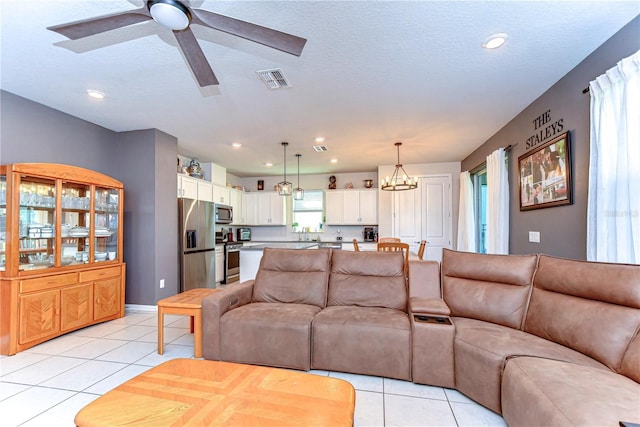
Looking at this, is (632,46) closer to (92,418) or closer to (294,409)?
(294,409)

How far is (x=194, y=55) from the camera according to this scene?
1.77 m

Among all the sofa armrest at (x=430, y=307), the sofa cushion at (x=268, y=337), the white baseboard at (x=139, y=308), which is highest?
the sofa armrest at (x=430, y=307)

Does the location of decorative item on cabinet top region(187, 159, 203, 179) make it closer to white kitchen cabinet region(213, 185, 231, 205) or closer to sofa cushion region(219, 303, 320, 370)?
white kitchen cabinet region(213, 185, 231, 205)

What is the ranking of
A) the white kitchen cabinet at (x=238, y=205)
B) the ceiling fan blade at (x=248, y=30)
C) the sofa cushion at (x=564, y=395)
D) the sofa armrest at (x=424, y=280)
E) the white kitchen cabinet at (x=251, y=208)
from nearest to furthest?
the sofa cushion at (x=564, y=395) → the ceiling fan blade at (x=248, y=30) → the sofa armrest at (x=424, y=280) → the white kitchen cabinet at (x=238, y=205) → the white kitchen cabinet at (x=251, y=208)

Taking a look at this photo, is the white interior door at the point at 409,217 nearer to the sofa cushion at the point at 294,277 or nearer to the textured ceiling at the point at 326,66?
the textured ceiling at the point at 326,66

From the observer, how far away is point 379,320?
2.34m

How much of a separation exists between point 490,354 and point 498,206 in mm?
2506

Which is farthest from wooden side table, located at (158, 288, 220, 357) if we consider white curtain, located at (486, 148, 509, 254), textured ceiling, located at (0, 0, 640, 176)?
white curtain, located at (486, 148, 509, 254)

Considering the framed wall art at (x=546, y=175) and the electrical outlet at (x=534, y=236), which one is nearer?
the framed wall art at (x=546, y=175)

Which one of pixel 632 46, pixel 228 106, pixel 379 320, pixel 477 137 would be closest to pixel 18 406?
pixel 379 320

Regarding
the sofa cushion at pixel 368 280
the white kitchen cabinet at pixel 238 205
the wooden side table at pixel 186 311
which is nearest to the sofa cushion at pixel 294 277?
the sofa cushion at pixel 368 280

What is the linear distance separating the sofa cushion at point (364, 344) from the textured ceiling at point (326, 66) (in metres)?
2.17

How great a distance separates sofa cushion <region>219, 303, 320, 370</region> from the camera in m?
2.37

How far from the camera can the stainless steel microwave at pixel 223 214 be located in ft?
18.9
